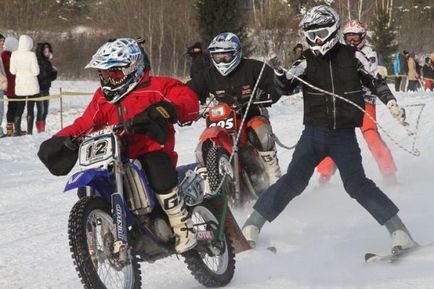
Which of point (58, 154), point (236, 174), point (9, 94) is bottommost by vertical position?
point (9, 94)

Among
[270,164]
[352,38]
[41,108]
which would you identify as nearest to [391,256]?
[270,164]

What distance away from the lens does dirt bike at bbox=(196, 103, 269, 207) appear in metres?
7.88

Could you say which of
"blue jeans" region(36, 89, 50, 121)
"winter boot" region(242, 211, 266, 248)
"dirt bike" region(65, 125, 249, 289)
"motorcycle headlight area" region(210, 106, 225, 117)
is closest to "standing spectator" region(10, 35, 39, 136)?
"blue jeans" region(36, 89, 50, 121)

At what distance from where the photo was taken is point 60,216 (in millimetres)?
8398

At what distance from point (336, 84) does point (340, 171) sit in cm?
66


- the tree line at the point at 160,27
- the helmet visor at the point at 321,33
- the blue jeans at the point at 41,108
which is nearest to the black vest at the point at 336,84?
the helmet visor at the point at 321,33

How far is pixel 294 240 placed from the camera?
6867 millimetres

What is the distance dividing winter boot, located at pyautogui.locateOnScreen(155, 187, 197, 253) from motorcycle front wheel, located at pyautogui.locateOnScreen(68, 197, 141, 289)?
42cm

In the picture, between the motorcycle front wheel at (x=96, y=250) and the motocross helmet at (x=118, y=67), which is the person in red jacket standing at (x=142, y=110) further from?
the motorcycle front wheel at (x=96, y=250)

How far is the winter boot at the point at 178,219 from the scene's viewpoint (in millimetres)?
5082

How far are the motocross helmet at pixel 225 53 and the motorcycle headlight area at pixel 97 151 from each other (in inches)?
143

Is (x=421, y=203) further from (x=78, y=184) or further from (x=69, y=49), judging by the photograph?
(x=69, y=49)

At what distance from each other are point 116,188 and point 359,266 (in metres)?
1.99

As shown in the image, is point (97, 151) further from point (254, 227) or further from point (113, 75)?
point (254, 227)
